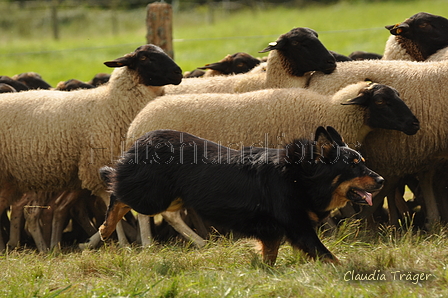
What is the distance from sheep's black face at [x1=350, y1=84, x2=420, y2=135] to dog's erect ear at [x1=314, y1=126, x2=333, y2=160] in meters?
1.30

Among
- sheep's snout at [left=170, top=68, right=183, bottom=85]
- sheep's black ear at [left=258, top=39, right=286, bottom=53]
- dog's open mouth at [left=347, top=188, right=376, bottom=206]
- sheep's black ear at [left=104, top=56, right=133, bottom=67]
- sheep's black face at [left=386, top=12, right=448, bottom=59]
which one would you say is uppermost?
sheep's black face at [left=386, top=12, right=448, bottom=59]

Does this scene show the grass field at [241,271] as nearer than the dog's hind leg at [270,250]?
Yes

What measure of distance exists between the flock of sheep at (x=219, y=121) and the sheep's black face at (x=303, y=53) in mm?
11

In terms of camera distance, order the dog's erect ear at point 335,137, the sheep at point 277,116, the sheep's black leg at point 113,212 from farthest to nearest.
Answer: the sheep at point 277,116 < the sheep's black leg at point 113,212 < the dog's erect ear at point 335,137

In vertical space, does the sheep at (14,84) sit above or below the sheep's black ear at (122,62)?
below

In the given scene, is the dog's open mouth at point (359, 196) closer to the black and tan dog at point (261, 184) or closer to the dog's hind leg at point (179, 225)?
the black and tan dog at point (261, 184)

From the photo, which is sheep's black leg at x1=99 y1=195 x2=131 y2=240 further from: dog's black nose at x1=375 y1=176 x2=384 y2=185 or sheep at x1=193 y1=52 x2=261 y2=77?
sheep at x1=193 y1=52 x2=261 y2=77

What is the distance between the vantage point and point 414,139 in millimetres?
5820

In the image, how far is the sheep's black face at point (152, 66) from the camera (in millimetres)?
6547

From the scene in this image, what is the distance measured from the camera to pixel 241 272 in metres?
4.16

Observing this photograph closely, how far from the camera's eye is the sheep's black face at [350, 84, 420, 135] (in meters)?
5.48

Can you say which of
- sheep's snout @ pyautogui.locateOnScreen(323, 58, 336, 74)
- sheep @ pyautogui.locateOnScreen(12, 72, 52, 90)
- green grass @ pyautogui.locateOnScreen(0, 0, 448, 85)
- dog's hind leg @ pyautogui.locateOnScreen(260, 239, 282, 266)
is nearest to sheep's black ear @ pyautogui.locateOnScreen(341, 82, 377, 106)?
sheep's snout @ pyautogui.locateOnScreen(323, 58, 336, 74)

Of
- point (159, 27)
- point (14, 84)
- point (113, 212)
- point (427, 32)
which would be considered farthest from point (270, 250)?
point (159, 27)

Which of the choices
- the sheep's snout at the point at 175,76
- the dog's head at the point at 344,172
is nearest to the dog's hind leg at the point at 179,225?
the sheep's snout at the point at 175,76
